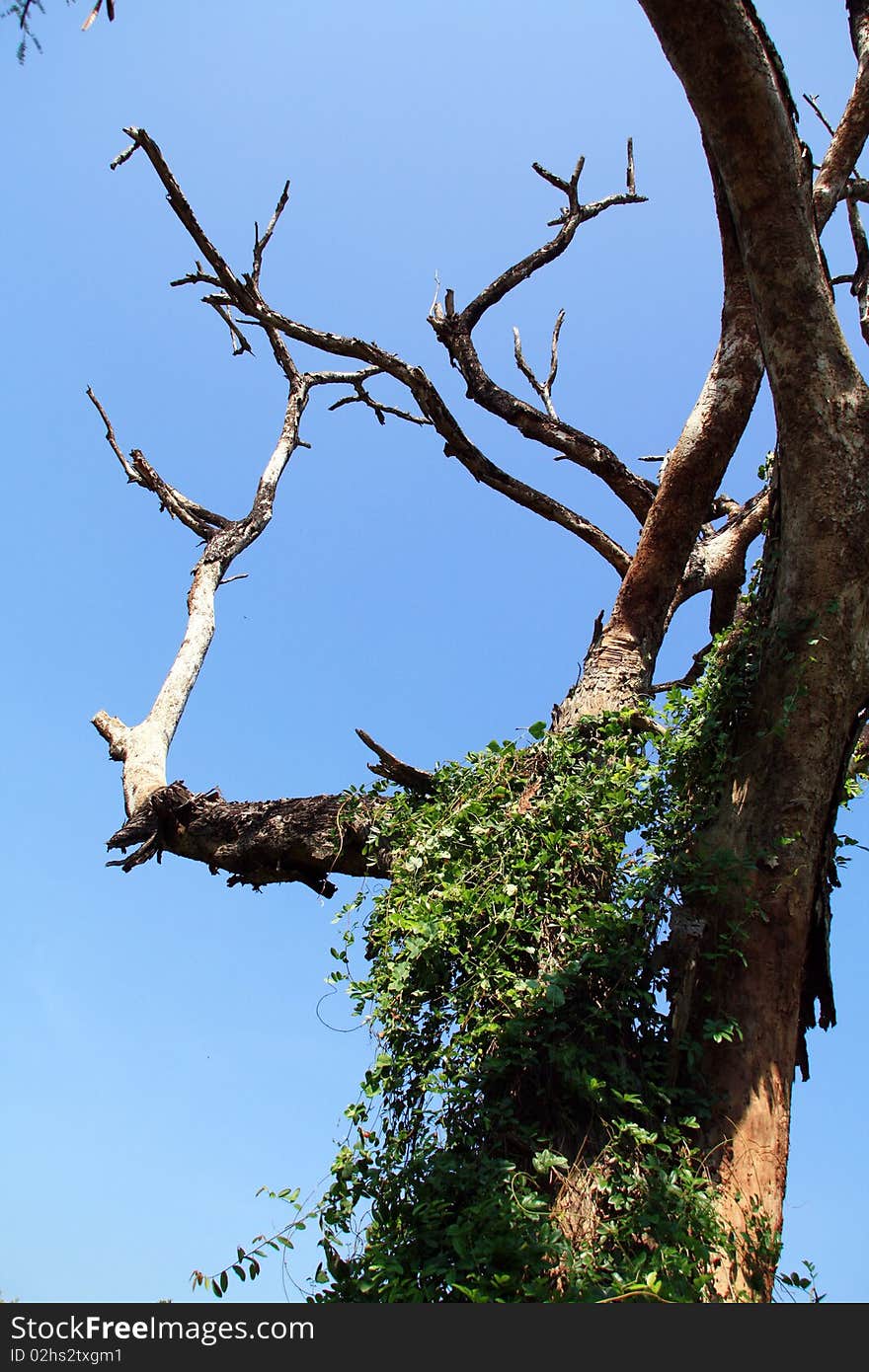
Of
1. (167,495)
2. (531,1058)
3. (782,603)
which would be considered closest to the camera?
(531,1058)

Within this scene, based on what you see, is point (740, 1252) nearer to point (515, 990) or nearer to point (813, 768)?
point (515, 990)

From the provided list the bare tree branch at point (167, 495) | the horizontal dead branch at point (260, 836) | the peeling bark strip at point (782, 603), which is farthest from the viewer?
the bare tree branch at point (167, 495)

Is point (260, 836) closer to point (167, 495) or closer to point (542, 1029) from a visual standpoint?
point (542, 1029)

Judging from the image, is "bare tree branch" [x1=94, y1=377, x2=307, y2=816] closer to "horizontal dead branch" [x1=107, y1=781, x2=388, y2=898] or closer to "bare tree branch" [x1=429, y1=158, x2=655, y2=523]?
"horizontal dead branch" [x1=107, y1=781, x2=388, y2=898]

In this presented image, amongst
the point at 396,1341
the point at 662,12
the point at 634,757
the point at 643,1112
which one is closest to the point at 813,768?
the point at 634,757

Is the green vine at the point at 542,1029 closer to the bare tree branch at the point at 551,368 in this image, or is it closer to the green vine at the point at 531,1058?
the green vine at the point at 531,1058

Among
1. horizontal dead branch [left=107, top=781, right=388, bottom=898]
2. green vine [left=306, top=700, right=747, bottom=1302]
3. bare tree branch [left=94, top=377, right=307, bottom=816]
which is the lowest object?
green vine [left=306, top=700, right=747, bottom=1302]

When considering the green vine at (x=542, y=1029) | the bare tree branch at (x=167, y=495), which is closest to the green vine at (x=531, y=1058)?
the green vine at (x=542, y=1029)

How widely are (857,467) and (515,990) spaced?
270cm

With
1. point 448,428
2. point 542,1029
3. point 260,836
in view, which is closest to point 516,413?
point 448,428

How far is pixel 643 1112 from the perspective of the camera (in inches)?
130

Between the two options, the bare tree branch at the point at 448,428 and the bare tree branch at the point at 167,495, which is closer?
the bare tree branch at the point at 448,428

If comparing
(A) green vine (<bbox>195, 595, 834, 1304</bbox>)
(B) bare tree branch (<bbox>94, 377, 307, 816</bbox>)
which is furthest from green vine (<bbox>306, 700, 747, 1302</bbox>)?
(B) bare tree branch (<bbox>94, 377, 307, 816</bbox>)

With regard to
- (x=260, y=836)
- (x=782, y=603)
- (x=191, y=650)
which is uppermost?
(x=191, y=650)
